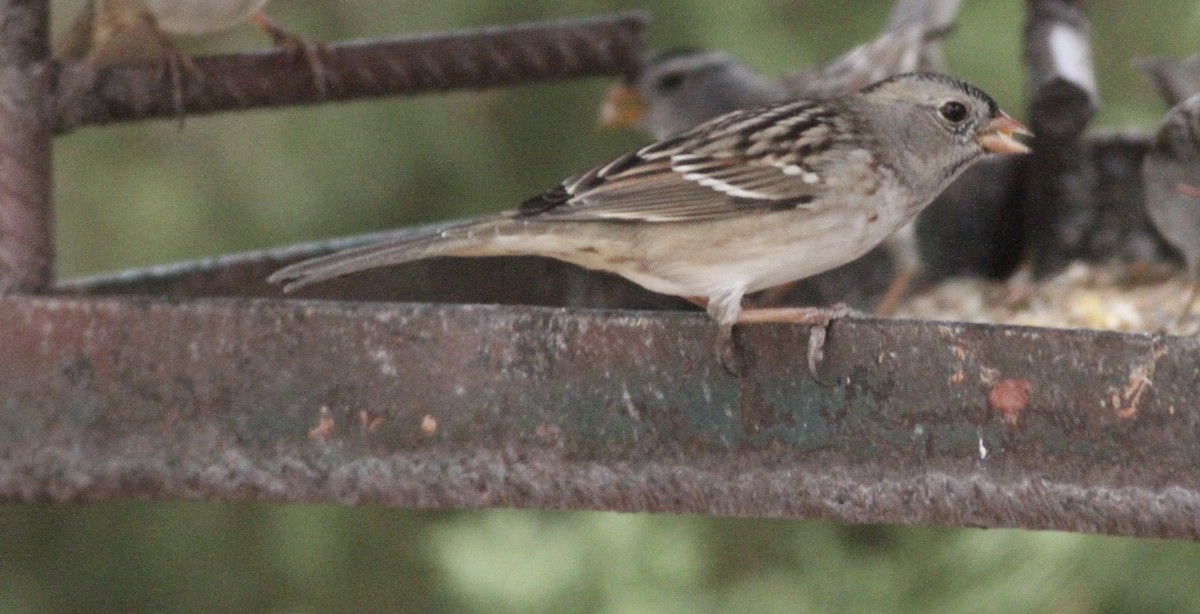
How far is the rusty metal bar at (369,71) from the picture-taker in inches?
77.5

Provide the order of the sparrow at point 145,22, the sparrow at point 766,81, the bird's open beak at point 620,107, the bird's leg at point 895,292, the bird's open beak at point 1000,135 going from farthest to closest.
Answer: the bird's open beak at point 620,107 < the sparrow at point 766,81 < the bird's leg at point 895,292 < the sparrow at point 145,22 < the bird's open beak at point 1000,135

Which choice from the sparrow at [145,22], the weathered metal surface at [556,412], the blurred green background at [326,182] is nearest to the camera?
the weathered metal surface at [556,412]

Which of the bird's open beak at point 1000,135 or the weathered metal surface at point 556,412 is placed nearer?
the weathered metal surface at point 556,412

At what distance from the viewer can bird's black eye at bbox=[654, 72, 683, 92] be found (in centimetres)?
378

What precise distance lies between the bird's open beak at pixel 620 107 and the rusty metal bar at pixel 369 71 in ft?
3.43

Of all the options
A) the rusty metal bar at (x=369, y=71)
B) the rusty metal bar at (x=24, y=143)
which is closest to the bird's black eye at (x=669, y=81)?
the rusty metal bar at (x=369, y=71)

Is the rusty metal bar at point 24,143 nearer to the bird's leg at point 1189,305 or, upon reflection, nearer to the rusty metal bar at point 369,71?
the rusty metal bar at point 369,71

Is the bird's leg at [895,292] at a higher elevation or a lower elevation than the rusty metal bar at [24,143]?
lower

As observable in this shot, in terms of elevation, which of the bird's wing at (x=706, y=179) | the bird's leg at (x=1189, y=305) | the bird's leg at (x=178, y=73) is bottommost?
the bird's leg at (x=1189, y=305)

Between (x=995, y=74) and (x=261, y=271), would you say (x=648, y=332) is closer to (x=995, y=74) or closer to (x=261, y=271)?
(x=261, y=271)

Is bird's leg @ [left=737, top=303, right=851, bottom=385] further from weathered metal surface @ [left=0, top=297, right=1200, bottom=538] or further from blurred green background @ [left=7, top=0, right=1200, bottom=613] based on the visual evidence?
blurred green background @ [left=7, top=0, right=1200, bottom=613]

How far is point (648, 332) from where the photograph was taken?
167 centimetres

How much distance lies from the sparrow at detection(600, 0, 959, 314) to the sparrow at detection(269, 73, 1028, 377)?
0.78 m

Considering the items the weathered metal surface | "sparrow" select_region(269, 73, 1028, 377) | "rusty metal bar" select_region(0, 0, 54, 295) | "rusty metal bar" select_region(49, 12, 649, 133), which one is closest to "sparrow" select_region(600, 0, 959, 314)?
"rusty metal bar" select_region(49, 12, 649, 133)
